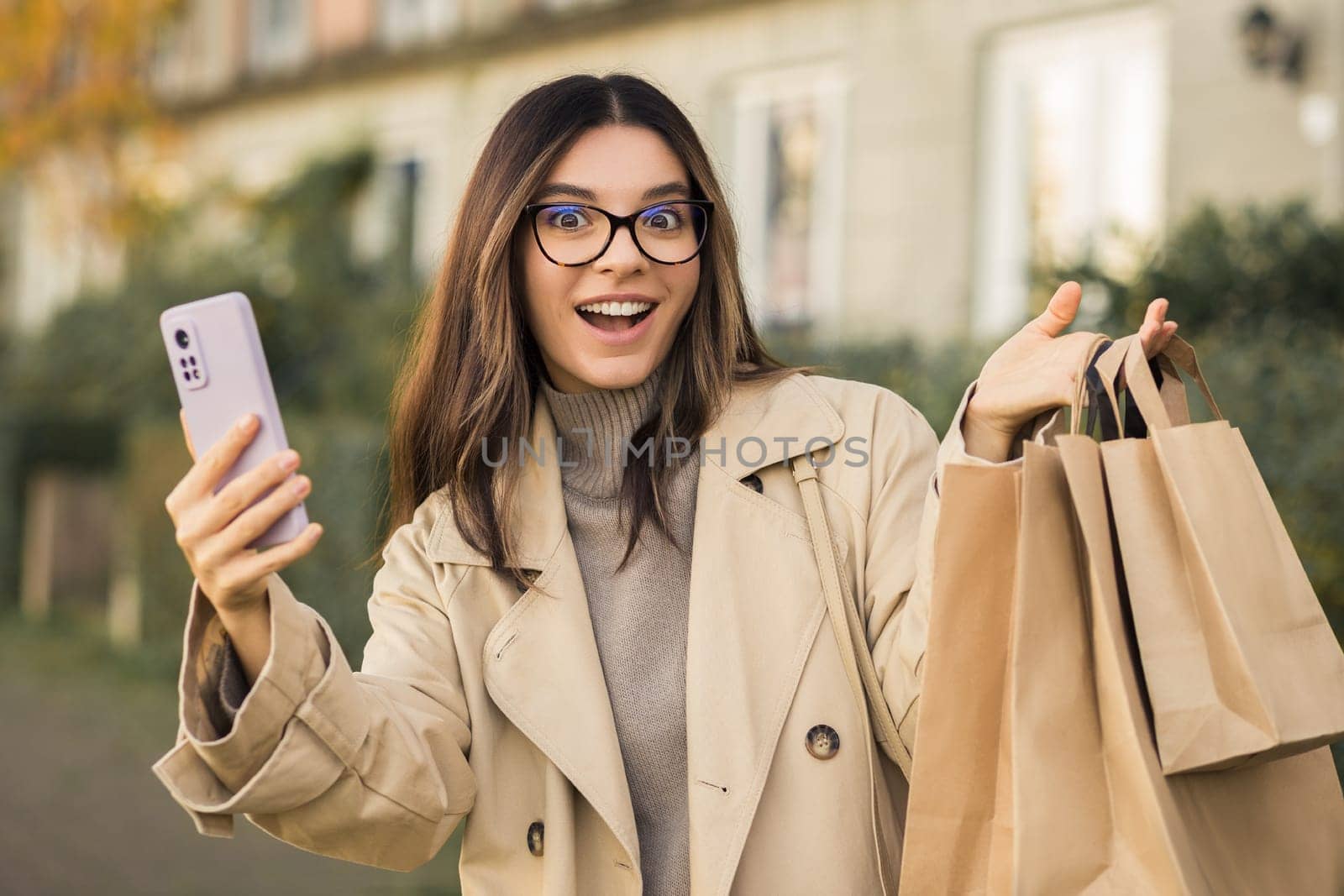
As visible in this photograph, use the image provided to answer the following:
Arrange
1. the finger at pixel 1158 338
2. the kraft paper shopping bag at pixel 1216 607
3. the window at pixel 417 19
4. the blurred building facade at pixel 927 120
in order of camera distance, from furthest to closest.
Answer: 1. the window at pixel 417 19
2. the blurred building facade at pixel 927 120
3. the finger at pixel 1158 338
4. the kraft paper shopping bag at pixel 1216 607

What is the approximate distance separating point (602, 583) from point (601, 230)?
629 millimetres

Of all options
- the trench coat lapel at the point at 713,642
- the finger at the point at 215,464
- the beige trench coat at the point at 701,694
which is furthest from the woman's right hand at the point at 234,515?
the trench coat lapel at the point at 713,642

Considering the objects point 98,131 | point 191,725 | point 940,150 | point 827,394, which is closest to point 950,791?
point 827,394

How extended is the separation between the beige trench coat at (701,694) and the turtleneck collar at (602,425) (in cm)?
17

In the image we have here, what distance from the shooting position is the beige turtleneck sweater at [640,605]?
93.6 inches

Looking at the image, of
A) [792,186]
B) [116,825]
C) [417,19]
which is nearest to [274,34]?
[417,19]

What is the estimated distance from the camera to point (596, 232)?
2.52 meters

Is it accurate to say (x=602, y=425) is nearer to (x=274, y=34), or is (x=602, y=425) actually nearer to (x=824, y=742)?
(x=824, y=742)

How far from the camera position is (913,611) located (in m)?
2.12

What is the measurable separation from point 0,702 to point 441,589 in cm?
805

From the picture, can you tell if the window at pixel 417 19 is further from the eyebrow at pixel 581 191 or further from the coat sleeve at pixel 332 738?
the coat sleeve at pixel 332 738

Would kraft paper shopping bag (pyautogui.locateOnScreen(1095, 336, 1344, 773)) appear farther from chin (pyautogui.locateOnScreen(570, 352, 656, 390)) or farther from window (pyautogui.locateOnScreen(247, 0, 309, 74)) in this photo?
window (pyautogui.locateOnScreen(247, 0, 309, 74))

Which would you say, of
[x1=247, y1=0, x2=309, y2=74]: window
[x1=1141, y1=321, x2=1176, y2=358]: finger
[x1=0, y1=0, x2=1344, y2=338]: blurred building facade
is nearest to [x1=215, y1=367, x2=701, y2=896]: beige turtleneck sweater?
[x1=1141, y1=321, x2=1176, y2=358]: finger

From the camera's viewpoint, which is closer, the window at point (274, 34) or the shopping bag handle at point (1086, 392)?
the shopping bag handle at point (1086, 392)
